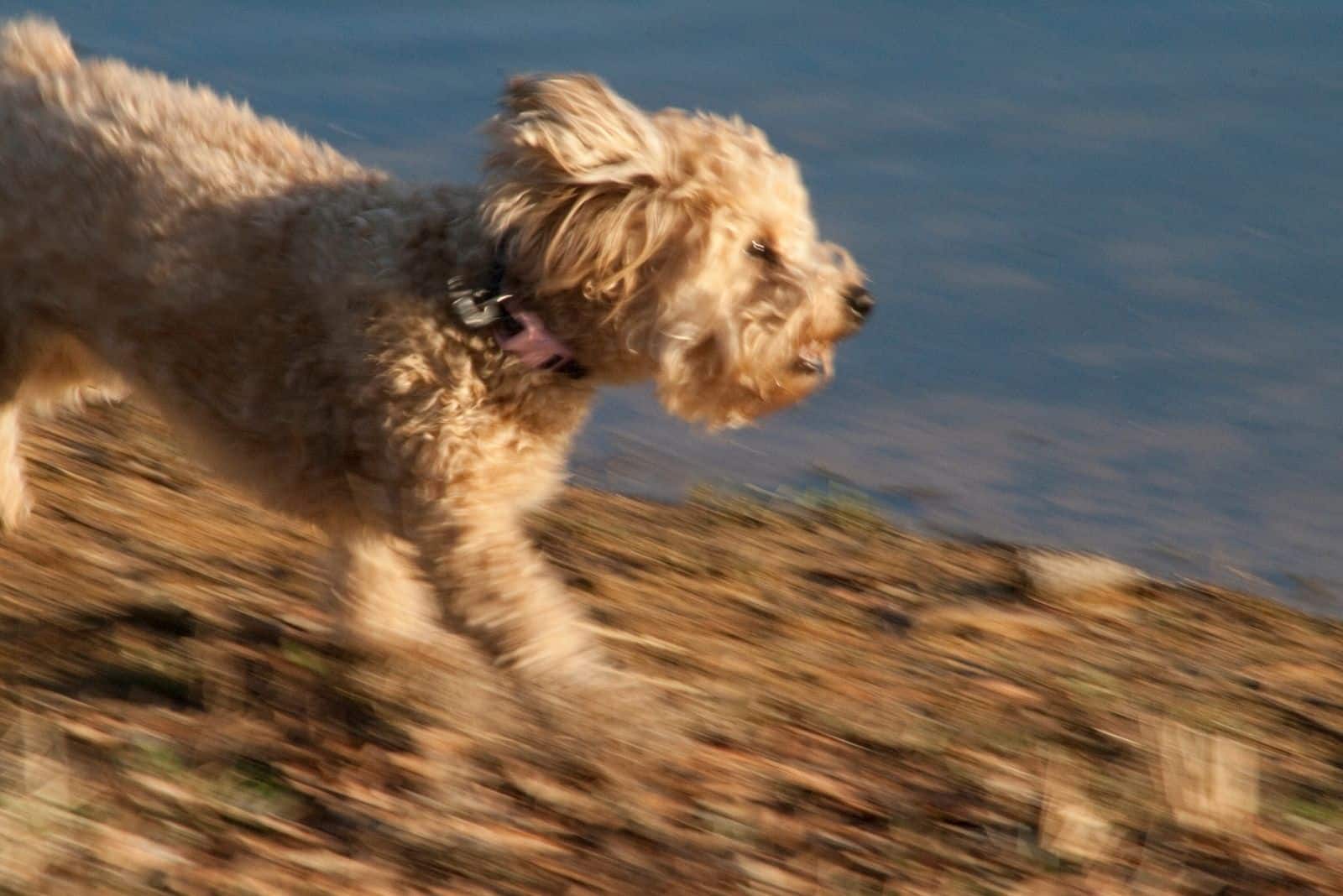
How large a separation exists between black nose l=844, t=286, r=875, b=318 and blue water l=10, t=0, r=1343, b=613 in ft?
6.04

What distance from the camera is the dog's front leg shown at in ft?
13.9

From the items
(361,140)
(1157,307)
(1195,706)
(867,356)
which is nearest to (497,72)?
(361,140)

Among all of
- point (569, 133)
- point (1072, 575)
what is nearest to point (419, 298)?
point (569, 133)

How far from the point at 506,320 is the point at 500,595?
2.01ft

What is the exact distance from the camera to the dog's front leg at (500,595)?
167 inches

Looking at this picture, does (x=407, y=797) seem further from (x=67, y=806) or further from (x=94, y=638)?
(x=94, y=638)

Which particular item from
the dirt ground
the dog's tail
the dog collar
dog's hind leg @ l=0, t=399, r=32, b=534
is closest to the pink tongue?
the dog collar

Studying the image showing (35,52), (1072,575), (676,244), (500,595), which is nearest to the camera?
(500,595)

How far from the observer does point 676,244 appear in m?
4.53

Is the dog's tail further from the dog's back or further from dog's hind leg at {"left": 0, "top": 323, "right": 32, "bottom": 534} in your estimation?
dog's hind leg at {"left": 0, "top": 323, "right": 32, "bottom": 534}

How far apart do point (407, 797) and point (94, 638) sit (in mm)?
984

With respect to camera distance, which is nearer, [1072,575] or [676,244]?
[676,244]

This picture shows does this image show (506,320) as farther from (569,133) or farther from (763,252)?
(763,252)

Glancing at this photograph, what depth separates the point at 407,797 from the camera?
385cm
